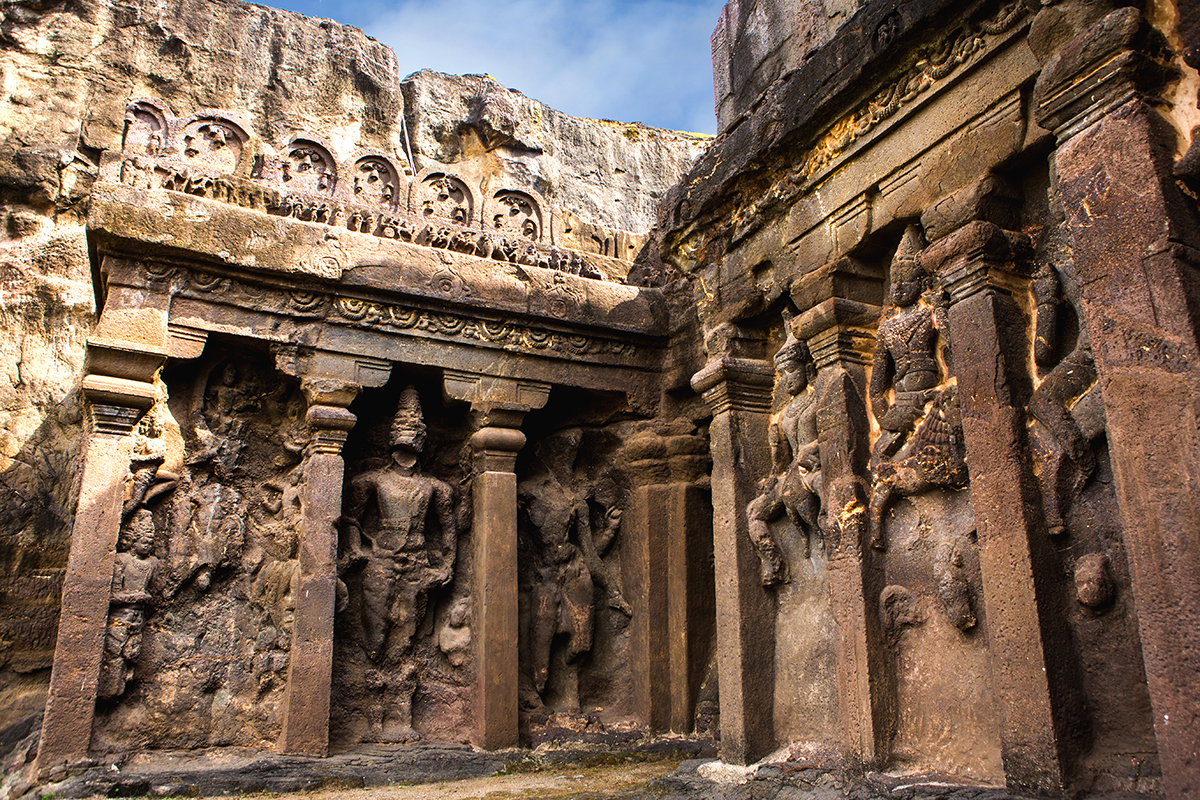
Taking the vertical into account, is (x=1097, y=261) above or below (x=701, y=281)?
below

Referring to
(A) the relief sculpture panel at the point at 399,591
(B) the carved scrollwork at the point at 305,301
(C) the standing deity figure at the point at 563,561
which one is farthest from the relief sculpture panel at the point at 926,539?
(B) the carved scrollwork at the point at 305,301

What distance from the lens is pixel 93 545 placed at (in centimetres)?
549

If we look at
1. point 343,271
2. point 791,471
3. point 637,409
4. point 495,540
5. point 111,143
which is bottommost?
point 495,540

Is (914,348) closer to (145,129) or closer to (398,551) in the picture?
(398,551)

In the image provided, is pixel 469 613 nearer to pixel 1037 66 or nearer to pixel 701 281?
pixel 701 281

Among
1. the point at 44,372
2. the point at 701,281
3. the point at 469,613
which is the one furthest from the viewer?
the point at 44,372

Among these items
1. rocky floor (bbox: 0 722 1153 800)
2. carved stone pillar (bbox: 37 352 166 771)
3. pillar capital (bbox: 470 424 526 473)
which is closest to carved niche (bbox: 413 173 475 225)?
pillar capital (bbox: 470 424 526 473)

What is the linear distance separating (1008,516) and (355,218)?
506 centimetres

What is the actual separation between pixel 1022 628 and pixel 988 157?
2.11 meters

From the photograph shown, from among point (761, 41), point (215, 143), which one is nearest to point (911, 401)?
point (761, 41)

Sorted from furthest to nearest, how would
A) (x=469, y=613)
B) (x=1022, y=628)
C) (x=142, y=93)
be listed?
(x=142, y=93), (x=469, y=613), (x=1022, y=628)

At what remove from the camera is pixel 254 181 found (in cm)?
646

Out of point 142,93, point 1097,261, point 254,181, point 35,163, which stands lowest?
point 1097,261

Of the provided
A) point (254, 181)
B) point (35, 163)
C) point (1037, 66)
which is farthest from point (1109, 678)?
point (35, 163)
